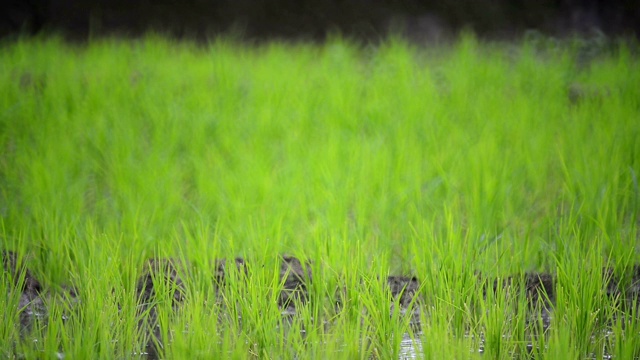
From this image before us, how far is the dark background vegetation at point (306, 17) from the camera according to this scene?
14.2ft

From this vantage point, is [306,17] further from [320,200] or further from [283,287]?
[283,287]

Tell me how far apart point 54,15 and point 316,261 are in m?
3.36

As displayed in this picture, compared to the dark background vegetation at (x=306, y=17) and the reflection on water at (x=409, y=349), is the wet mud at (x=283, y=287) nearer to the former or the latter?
the reflection on water at (x=409, y=349)

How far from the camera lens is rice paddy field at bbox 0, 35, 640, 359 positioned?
169 centimetres

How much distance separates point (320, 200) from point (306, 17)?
93.8 inches

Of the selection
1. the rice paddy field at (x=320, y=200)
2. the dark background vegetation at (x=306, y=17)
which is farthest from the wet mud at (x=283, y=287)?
the dark background vegetation at (x=306, y=17)

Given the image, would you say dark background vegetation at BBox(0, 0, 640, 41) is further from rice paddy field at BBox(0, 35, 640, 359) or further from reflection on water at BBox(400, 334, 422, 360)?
reflection on water at BBox(400, 334, 422, 360)

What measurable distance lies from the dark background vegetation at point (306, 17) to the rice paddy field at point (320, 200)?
0.15 metres

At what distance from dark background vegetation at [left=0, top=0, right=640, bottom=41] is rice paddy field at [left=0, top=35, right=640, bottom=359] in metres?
0.15

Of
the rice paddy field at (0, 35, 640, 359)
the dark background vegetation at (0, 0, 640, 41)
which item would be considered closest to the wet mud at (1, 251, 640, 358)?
the rice paddy field at (0, 35, 640, 359)

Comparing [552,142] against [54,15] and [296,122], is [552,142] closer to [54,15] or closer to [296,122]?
[296,122]

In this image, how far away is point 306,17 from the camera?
Answer: 179 inches

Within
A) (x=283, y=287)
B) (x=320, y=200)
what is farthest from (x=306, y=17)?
(x=283, y=287)

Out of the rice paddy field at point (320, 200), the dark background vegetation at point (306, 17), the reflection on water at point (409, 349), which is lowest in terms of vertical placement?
the reflection on water at point (409, 349)
